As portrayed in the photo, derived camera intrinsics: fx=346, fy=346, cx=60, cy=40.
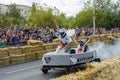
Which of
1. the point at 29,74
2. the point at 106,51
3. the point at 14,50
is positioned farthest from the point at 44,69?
the point at 106,51

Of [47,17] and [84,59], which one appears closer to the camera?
[84,59]

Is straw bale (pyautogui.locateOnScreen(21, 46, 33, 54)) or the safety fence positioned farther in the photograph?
straw bale (pyautogui.locateOnScreen(21, 46, 33, 54))

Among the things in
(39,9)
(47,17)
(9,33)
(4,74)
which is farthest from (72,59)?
(39,9)

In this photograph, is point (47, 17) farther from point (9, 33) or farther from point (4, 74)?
point (4, 74)

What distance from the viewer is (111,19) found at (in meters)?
69.6

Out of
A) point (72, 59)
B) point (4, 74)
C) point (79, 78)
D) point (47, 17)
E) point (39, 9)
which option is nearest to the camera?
point (79, 78)

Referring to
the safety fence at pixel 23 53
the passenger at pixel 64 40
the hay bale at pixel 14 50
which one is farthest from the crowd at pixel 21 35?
the passenger at pixel 64 40

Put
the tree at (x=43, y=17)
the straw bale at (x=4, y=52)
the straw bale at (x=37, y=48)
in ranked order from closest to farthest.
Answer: the straw bale at (x=4, y=52), the straw bale at (x=37, y=48), the tree at (x=43, y=17)

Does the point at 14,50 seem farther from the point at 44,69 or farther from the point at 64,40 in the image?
the point at 64,40

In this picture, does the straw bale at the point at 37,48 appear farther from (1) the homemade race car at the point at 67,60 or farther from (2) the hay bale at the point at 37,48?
(1) the homemade race car at the point at 67,60

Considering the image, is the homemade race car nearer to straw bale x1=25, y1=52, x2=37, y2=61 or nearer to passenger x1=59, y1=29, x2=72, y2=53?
passenger x1=59, y1=29, x2=72, y2=53

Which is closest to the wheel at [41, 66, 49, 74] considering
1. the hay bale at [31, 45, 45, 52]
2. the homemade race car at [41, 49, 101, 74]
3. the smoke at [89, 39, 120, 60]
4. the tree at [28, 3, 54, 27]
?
the homemade race car at [41, 49, 101, 74]

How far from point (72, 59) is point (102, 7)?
208 ft

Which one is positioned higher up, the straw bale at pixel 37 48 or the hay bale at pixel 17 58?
the straw bale at pixel 37 48
